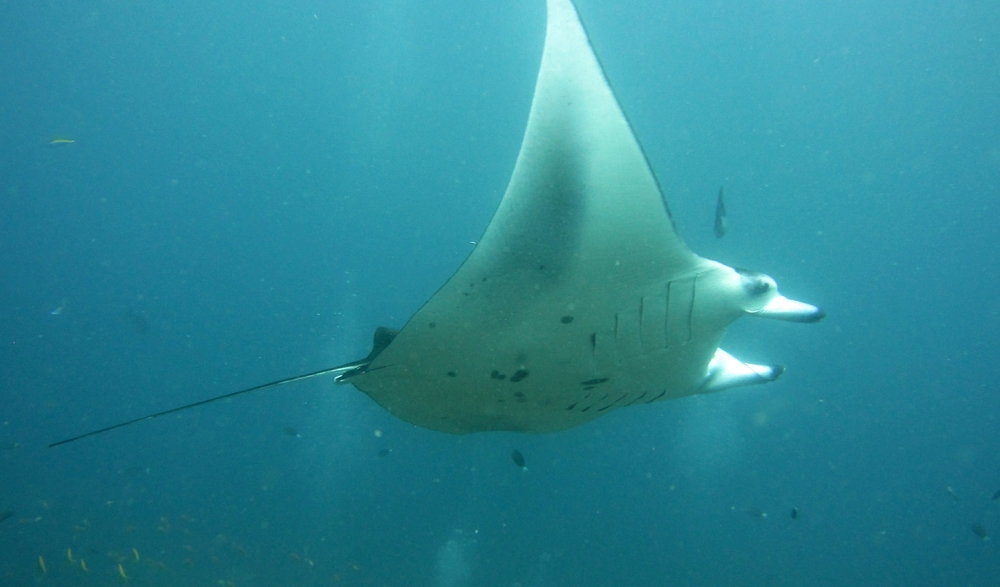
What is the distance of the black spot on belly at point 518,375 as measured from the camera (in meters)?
2.33

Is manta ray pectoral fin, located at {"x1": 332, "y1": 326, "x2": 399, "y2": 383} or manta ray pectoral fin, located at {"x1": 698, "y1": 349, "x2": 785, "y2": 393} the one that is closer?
manta ray pectoral fin, located at {"x1": 332, "y1": 326, "x2": 399, "y2": 383}

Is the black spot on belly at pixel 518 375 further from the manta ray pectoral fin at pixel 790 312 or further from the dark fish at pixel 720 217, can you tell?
the dark fish at pixel 720 217

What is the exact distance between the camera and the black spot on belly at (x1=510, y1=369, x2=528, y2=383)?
7.66 ft

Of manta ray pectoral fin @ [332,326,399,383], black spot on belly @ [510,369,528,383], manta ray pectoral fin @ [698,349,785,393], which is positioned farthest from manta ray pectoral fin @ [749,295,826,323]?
manta ray pectoral fin @ [332,326,399,383]

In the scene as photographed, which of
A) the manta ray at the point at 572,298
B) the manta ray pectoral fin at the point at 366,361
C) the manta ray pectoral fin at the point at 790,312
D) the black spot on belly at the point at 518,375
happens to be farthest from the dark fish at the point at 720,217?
the manta ray pectoral fin at the point at 366,361

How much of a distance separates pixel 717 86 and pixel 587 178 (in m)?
23.1

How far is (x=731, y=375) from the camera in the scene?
2594 millimetres

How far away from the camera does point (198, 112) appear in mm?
24297

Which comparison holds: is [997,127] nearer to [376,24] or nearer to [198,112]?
[376,24]

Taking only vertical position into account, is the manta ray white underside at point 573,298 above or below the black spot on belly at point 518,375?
above

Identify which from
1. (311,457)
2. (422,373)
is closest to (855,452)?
(311,457)

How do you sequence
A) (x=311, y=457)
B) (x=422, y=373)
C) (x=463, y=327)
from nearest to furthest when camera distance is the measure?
1. (x=463, y=327)
2. (x=422, y=373)
3. (x=311, y=457)

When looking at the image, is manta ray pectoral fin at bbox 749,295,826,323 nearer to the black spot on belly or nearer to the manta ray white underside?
the manta ray white underside

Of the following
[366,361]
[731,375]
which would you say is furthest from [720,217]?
[366,361]
